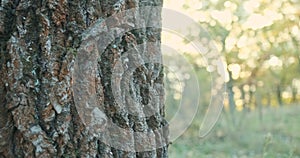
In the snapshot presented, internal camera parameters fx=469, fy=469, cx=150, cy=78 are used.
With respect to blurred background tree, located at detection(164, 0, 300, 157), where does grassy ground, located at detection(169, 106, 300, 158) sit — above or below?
below

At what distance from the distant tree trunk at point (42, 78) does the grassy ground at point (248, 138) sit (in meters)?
1.97

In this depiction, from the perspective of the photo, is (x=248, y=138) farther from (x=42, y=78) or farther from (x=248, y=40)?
(x=42, y=78)

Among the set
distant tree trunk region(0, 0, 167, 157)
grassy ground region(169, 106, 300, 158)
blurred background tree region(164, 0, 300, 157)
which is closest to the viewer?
distant tree trunk region(0, 0, 167, 157)

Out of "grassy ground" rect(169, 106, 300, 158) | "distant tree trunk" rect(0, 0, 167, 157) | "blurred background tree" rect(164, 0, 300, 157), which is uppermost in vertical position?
"blurred background tree" rect(164, 0, 300, 157)

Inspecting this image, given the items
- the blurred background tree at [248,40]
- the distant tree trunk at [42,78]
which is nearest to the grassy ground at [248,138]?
the blurred background tree at [248,40]

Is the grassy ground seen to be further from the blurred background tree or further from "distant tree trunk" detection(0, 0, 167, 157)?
"distant tree trunk" detection(0, 0, 167, 157)

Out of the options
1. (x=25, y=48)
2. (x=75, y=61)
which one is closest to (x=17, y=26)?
(x=25, y=48)

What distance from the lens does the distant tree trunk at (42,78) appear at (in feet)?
3.65

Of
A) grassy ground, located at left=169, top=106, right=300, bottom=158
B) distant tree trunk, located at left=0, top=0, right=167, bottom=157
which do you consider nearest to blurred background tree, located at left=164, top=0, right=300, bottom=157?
grassy ground, located at left=169, top=106, right=300, bottom=158

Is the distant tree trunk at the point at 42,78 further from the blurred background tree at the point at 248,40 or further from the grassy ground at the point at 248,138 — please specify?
the blurred background tree at the point at 248,40

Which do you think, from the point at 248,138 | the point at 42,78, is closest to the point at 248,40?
the point at 248,138

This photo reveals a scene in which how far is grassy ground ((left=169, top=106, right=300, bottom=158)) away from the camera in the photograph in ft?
12.4

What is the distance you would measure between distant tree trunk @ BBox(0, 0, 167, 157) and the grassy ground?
197 cm

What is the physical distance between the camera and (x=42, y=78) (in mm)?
1118
